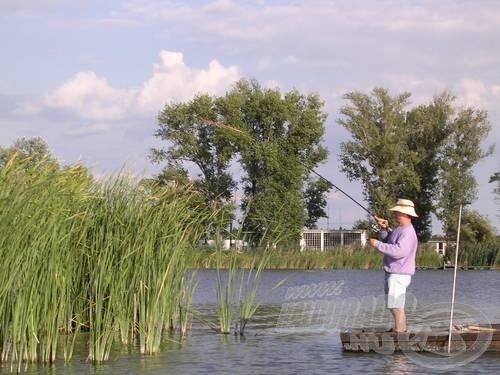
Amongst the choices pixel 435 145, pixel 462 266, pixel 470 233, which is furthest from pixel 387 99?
pixel 462 266

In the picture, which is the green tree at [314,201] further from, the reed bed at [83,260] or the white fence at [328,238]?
the reed bed at [83,260]

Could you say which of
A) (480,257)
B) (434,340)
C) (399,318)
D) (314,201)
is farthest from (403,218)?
(314,201)

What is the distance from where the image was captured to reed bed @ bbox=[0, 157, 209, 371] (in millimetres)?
11289

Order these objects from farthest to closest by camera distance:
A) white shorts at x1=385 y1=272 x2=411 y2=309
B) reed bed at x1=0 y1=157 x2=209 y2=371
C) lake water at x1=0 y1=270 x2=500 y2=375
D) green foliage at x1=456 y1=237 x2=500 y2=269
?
green foliage at x1=456 y1=237 x2=500 y2=269 → white shorts at x1=385 y1=272 x2=411 y2=309 → lake water at x1=0 y1=270 x2=500 y2=375 → reed bed at x1=0 y1=157 x2=209 y2=371

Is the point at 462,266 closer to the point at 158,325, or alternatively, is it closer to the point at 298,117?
the point at 298,117

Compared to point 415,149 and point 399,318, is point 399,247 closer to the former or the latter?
point 399,318

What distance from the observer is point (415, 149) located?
6500cm

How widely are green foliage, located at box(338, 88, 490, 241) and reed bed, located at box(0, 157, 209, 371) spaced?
49709 mm

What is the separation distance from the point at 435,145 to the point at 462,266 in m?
14.9

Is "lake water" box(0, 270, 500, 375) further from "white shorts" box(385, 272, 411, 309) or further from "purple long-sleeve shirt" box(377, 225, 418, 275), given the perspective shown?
"purple long-sleeve shirt" box(377, 225, 418, 275)

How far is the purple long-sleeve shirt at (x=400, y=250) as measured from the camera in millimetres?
12742

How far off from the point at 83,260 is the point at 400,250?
4235mm

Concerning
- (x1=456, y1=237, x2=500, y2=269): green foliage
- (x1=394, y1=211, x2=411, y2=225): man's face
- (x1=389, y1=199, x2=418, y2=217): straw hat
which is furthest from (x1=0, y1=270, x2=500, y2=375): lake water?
(x1=456, y1=237, x2=500, y2=269): green foliage

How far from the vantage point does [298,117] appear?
2408 inches
